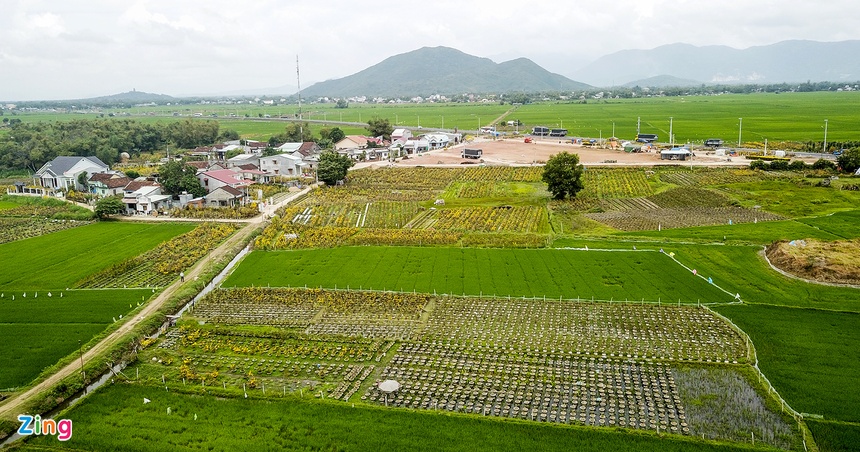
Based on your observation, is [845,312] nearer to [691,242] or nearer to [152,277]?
[691,242]

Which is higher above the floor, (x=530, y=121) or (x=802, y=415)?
(x=530, y=121)

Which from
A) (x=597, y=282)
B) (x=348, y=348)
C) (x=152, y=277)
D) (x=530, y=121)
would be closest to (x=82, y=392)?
(x=348, y=348)

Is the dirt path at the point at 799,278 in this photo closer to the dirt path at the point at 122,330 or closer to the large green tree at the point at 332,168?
the dirt path at the point at 122,330

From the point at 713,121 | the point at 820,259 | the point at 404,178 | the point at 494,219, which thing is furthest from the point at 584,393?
the point at 713,121

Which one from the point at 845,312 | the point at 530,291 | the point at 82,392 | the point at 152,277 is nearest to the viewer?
the point at 82,392

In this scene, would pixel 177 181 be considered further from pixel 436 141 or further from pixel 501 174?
pixel 436 141

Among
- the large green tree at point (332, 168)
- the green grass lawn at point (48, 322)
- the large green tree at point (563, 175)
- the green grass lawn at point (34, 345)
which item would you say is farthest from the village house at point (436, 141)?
the green grass lawn at point (34, 345)
